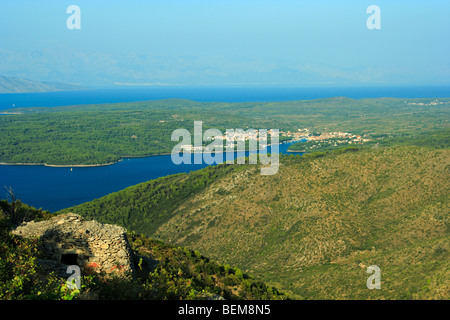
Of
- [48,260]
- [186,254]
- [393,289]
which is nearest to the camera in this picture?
[48,260]

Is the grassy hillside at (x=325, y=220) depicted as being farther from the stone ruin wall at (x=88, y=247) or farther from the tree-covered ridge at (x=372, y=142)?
the tree-covered ridge at (x=372, y=142)

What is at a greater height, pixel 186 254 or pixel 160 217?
pixel 186 254

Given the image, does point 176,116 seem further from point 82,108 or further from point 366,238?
point 366,238

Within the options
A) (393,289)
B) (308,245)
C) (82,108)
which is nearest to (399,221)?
(308,245)

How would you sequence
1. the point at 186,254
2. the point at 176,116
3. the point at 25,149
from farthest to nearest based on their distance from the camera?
the point at 176,116 < the point at 25,149 < the point at 186,254

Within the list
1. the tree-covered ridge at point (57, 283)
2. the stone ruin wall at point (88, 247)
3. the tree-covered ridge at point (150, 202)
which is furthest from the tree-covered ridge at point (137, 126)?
the tree-covered ridge at point (57, 283)
